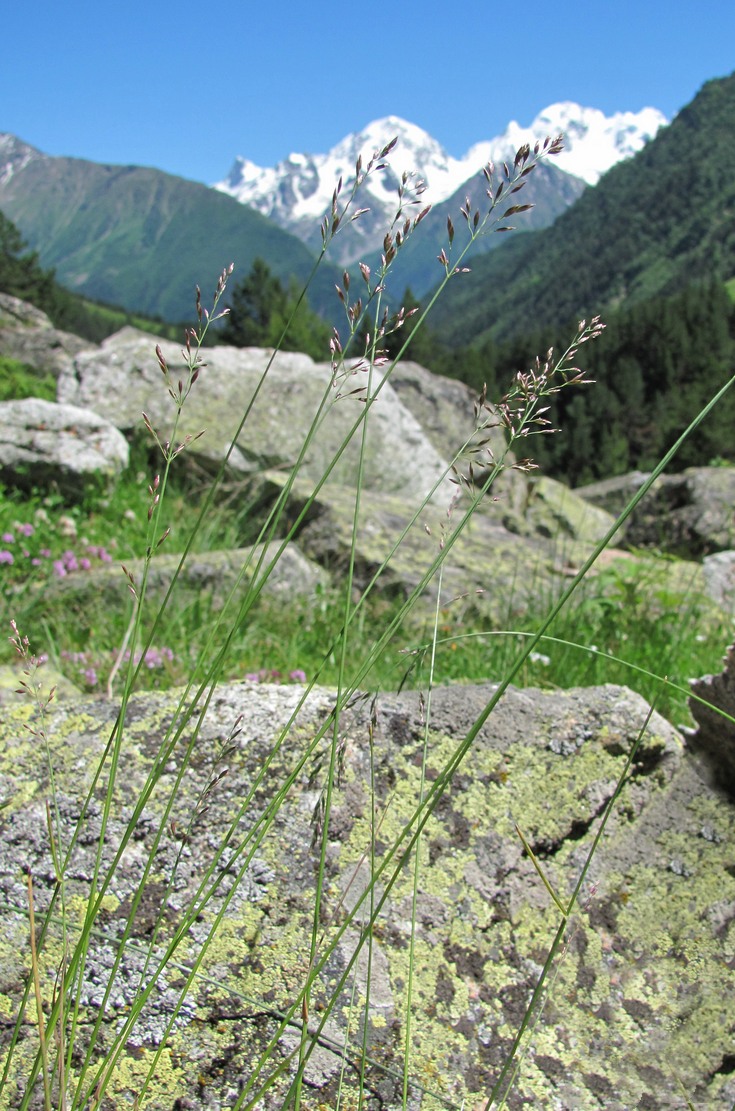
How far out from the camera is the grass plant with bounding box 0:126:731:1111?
3.55 ft

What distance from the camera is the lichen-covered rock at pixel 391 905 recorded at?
138 centimetres

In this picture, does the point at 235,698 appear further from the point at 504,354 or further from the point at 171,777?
the point at 504,354

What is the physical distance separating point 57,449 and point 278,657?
4.12 metres

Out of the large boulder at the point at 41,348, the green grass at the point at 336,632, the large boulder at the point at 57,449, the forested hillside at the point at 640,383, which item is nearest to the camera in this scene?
the green grass at the point at 336,632

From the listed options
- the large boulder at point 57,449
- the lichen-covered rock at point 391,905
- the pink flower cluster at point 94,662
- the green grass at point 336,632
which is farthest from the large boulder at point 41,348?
the lichen-covered rock at point 391,905

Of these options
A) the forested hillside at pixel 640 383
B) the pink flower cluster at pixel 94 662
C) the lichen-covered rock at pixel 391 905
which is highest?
the forested hillside at pixel 640 383

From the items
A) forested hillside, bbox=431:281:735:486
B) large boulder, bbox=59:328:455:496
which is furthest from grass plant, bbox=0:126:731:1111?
forested hillside, bbox=431:281:735:486

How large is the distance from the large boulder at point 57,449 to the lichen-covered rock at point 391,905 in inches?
216

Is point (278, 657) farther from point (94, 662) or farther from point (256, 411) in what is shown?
point (256, 411)

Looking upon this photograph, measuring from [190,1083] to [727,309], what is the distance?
311 feet

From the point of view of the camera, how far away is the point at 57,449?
7086 mm

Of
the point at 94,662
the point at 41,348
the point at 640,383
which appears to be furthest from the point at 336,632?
the point at 640,383

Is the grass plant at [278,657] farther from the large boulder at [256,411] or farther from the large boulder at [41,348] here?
the large boulder at [41,348]

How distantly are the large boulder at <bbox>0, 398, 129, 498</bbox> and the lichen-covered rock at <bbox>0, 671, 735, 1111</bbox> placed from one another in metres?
5.49
